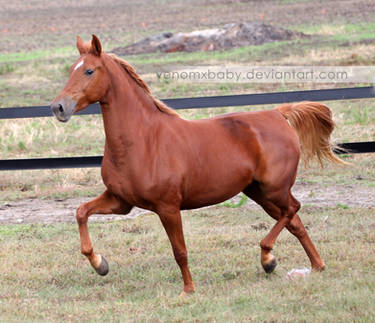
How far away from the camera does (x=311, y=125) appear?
645cm

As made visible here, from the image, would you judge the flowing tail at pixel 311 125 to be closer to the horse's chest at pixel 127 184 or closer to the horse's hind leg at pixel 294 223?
the horse's hind leg at pixel 294 223

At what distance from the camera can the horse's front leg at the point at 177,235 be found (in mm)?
5293

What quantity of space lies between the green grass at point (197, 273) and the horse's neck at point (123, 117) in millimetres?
1308

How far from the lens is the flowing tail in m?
6.38

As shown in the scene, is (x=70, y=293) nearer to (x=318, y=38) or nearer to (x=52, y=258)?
(x=52, y=258)

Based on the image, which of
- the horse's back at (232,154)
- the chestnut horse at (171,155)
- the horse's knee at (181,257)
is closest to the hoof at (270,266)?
the chestnut horse at (171,155)

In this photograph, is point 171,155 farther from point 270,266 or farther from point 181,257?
point 270,266

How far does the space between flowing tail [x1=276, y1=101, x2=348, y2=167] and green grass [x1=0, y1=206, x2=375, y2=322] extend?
0.97 metres

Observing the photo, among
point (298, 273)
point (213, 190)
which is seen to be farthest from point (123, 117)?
point (298, 273)

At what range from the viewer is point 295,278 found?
557cm

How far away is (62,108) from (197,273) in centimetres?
212

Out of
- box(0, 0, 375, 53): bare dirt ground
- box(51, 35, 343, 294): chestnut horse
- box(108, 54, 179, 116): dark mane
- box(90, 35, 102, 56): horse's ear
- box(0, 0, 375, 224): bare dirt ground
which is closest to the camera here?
box(90, 35, 102, 56): horse's ear

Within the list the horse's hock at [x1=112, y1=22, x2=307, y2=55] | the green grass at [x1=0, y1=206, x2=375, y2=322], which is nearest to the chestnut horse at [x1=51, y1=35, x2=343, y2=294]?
the green grass at [x1=0, y1=206, x2=375, y2=322]

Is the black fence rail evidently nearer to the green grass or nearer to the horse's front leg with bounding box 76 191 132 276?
the green grass
